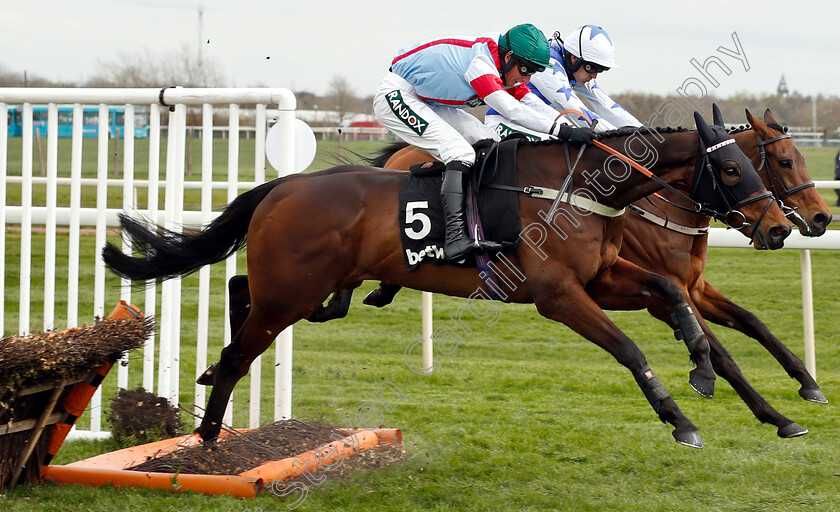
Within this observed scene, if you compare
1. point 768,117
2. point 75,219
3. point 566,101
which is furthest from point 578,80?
point 75,219

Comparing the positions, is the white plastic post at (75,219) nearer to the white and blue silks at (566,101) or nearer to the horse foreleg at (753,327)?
the white and blue silks at (566,101)

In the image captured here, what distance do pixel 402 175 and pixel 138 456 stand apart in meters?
1.71

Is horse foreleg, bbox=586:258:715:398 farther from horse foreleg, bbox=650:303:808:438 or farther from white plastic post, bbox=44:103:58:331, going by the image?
white plastic post, bbox=44:103:58:331

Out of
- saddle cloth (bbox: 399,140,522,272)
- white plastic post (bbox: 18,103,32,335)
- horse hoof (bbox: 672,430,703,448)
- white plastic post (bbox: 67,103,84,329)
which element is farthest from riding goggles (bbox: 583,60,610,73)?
white plastic post (bbox: 18,103,32,335)

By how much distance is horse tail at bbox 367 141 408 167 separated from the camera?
5145 mm

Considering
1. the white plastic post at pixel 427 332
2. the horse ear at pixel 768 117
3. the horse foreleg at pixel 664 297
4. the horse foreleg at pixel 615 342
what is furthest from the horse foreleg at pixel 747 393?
the white plastic post at pixel 427 332

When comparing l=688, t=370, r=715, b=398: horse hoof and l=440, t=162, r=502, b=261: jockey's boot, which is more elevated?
l=440, t=162, r=502, b=261: jockey's boot

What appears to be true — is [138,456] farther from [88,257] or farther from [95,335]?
[88,257]

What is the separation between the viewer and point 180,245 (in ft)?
14.0

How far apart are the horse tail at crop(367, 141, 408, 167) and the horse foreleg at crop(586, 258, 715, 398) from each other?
1.66 metres

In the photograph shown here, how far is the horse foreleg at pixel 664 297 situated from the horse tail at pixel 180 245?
156cm

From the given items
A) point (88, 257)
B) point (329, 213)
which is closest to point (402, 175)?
point (329, 213)

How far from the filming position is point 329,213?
156 inches

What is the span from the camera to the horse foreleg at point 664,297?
3666mm
